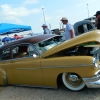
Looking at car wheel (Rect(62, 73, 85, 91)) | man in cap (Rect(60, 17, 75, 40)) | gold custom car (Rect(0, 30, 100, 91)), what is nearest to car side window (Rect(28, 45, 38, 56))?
gold custom car (Rect(0, 30, 100, 91))

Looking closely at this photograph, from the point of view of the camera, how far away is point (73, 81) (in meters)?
3.90

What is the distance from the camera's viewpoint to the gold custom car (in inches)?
142

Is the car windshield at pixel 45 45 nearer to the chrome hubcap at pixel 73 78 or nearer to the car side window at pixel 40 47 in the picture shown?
the car side window at pixel 40 47

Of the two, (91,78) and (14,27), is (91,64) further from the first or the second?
(14,27)

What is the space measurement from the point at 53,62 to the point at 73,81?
610mm

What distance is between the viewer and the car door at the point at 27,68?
4.25 meters

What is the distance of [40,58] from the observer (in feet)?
13.9

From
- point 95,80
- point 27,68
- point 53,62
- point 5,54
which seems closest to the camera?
point 95,80

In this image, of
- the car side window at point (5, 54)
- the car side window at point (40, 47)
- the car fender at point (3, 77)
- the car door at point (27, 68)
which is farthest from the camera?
the car side window at point (5, 54)

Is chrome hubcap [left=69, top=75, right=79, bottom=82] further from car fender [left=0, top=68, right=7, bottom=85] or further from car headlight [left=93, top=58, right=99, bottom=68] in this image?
car fender [left=0, top=68, right=7, bottom=85]

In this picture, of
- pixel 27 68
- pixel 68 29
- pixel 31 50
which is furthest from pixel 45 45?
pixel 68 29

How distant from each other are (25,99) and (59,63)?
1131 millimetres

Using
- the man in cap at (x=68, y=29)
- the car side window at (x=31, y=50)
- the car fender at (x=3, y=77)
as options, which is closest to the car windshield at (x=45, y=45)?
the car side window at (x=31, y=50)

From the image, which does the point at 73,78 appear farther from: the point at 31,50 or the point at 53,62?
the point at 31,50
